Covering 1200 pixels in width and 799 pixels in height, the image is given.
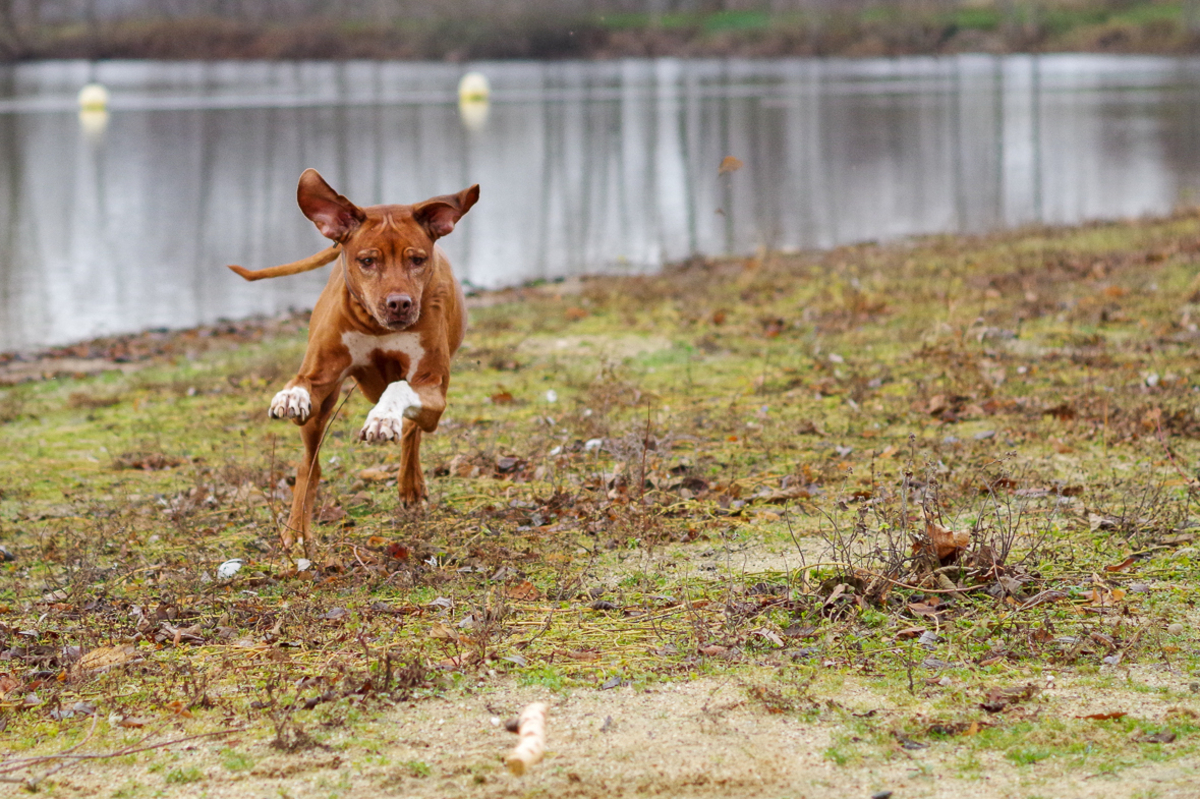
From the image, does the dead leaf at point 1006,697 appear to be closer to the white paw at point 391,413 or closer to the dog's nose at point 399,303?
the white paw at point 391,413

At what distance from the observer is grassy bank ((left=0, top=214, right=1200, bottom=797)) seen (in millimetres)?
4148

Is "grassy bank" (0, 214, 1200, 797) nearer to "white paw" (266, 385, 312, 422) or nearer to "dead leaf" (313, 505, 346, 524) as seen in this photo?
"dead leaf" (313, 505, 346, 524)

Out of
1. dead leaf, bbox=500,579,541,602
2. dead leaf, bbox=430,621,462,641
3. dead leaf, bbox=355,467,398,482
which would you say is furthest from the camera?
dead leaf, bbox=355,467,398,482

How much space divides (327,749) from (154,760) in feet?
1.84

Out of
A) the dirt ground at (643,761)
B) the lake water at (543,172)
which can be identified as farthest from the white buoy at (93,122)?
the dirt ground at (643,761)

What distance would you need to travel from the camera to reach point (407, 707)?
14.8ft

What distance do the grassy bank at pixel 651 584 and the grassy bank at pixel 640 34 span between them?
73235 mm

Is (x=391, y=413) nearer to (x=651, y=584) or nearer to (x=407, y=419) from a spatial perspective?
(x=407, y=419)

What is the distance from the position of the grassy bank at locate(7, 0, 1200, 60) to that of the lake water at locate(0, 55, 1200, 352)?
22097 millimetres

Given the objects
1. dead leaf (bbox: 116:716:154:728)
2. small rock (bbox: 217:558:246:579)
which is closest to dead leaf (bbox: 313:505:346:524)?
small rock (bbox: 217:558:246:579)

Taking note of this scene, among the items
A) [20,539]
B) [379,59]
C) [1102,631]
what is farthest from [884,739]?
[379,59]

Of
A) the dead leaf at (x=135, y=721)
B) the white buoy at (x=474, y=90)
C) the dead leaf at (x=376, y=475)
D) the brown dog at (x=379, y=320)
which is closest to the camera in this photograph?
the dead leaf at (x=135, y=721)

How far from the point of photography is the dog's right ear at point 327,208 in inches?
219

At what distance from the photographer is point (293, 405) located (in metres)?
5.46
